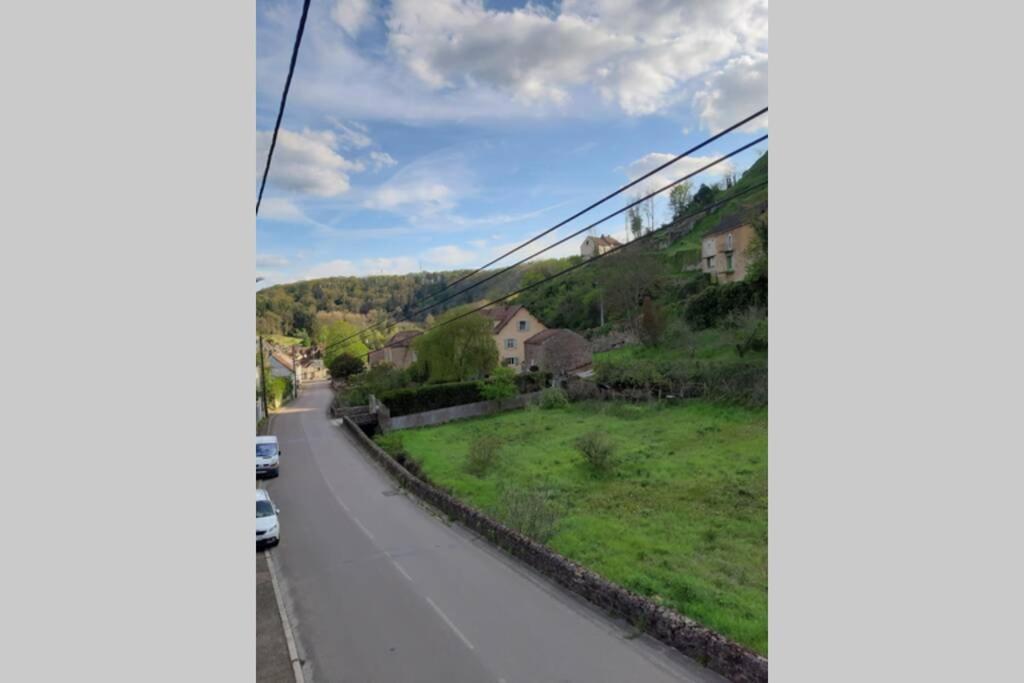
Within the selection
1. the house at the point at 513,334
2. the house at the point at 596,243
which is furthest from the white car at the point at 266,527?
the house at the point at 596,243

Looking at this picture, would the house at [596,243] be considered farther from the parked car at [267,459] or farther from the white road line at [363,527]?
the white road line at [363,527]

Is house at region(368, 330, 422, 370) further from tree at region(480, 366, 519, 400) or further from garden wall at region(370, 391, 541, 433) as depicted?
garden wall at region(370, 391, 541, 433)

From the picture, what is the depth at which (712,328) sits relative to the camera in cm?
4384

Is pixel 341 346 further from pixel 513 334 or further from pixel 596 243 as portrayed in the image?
pixel 596 243

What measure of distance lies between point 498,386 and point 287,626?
2695cm

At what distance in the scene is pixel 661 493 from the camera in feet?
56.0

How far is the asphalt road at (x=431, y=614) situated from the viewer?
8469mm

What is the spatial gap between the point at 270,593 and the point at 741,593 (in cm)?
905

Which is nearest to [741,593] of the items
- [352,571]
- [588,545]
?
[588,545]

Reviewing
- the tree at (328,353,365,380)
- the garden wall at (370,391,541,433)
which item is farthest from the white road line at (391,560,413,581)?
the tree at (328,353,365,380)

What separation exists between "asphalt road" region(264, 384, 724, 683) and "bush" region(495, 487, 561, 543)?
876 mm

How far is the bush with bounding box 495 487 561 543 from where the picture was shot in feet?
44.5

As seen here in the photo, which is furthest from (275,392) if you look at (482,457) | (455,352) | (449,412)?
(482,457)

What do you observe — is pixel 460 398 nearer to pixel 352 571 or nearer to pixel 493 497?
pixel 493 497
